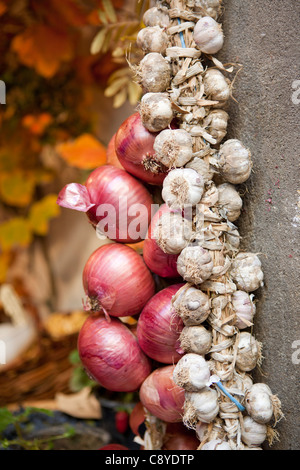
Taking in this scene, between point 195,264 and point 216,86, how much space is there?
0.25 metres

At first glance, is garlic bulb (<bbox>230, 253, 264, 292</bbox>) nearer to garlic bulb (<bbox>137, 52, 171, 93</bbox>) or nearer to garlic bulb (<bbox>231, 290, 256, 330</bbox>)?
garlic bulb (<bbox>231, 290, 256, 330</bbox>)

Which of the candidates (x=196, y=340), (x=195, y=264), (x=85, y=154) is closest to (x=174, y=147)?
(x=195, y=264)

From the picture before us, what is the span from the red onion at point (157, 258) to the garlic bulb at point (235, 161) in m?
0.10

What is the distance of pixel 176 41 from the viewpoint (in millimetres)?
633

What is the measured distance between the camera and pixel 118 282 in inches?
26.5

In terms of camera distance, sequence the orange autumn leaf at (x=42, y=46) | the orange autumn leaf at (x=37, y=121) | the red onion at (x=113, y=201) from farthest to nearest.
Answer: the orange autumn leaf at (x=37, y=121)
the orange autumn leaf at (x=42, y=46)
the red onion at (x=113, y=201)

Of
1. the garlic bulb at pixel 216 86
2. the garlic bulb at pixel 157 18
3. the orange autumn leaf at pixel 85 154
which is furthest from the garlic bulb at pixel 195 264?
the orange autumn leaf at pixel 85 154

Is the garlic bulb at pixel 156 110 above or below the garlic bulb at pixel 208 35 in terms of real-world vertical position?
below

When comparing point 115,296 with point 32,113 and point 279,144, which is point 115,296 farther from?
point 32,113

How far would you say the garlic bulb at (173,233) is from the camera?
583 mm

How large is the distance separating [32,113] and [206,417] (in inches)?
58.1

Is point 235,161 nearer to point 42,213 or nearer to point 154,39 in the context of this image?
point 154,39

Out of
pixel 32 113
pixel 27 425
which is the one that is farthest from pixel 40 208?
pixel 27 425

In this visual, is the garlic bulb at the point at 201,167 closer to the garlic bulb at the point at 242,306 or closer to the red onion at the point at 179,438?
the garlic bulb at the point at 242,306
